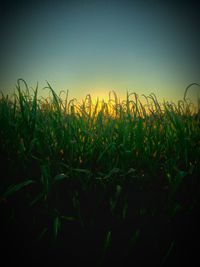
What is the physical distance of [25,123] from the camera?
28.6 inches

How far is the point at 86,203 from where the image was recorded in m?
0.64

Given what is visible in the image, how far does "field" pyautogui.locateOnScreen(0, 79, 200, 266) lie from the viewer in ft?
1.82

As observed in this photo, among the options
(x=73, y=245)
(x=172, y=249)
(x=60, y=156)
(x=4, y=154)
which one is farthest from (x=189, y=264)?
(x=4, y=154)

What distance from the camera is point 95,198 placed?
0.65 m

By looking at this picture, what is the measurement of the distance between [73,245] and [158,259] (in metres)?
0.20

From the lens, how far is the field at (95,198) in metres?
0.56

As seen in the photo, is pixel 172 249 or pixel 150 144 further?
pixel 150 144

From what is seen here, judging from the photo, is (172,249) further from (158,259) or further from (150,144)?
(150,144)

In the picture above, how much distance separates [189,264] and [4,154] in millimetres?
577

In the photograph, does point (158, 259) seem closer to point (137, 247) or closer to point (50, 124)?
point (137, 247)

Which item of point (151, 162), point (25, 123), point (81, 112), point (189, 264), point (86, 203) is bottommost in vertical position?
point (189, 264)

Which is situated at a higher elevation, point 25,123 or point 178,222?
point 25,123

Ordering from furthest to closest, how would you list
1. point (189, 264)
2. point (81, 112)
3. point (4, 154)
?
1. point (81, 112)
2. point (4, 154)
3. point (189, 264)

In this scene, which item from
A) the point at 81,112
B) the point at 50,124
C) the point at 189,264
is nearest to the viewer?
the point at 189,264
